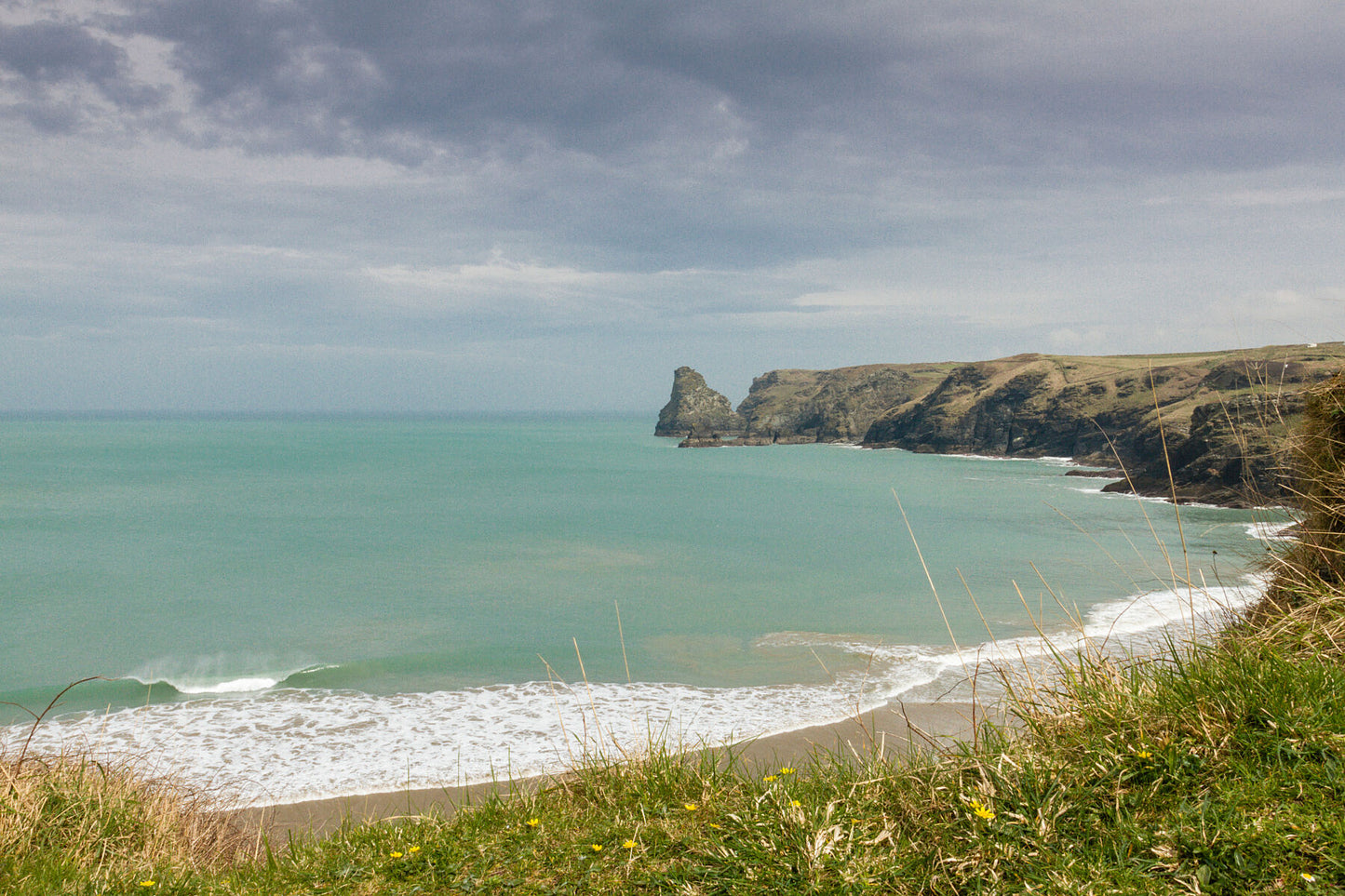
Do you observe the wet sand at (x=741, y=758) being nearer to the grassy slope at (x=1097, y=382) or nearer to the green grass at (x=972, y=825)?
the green grass at (x=972, y=825)

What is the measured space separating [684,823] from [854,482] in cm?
6992

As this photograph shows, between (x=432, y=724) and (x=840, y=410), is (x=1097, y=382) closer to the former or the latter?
(x=840, y=410)

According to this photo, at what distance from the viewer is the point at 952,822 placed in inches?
116

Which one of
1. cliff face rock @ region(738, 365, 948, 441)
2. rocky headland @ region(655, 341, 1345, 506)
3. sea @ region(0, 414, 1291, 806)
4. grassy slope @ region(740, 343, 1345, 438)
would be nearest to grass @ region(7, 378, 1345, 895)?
sea @ region(0, 414, 1291, 806)

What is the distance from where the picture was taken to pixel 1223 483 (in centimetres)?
4981

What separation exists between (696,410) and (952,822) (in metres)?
181

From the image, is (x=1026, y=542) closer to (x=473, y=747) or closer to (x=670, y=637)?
(x=670, y=637)

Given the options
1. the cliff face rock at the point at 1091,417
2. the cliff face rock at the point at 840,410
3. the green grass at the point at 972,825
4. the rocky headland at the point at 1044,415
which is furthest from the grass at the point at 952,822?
the cliff face rock at the point at 840,410

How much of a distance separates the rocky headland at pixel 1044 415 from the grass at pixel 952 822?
4088 millimetres

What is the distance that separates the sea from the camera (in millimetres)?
11977

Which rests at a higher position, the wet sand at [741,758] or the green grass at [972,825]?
the green grass at [972,825]

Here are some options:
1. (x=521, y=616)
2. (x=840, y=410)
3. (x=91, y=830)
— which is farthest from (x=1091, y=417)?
(x=840, y=410)

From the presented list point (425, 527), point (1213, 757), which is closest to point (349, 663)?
point (1213, 757)

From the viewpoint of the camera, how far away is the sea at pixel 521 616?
11977 mm
